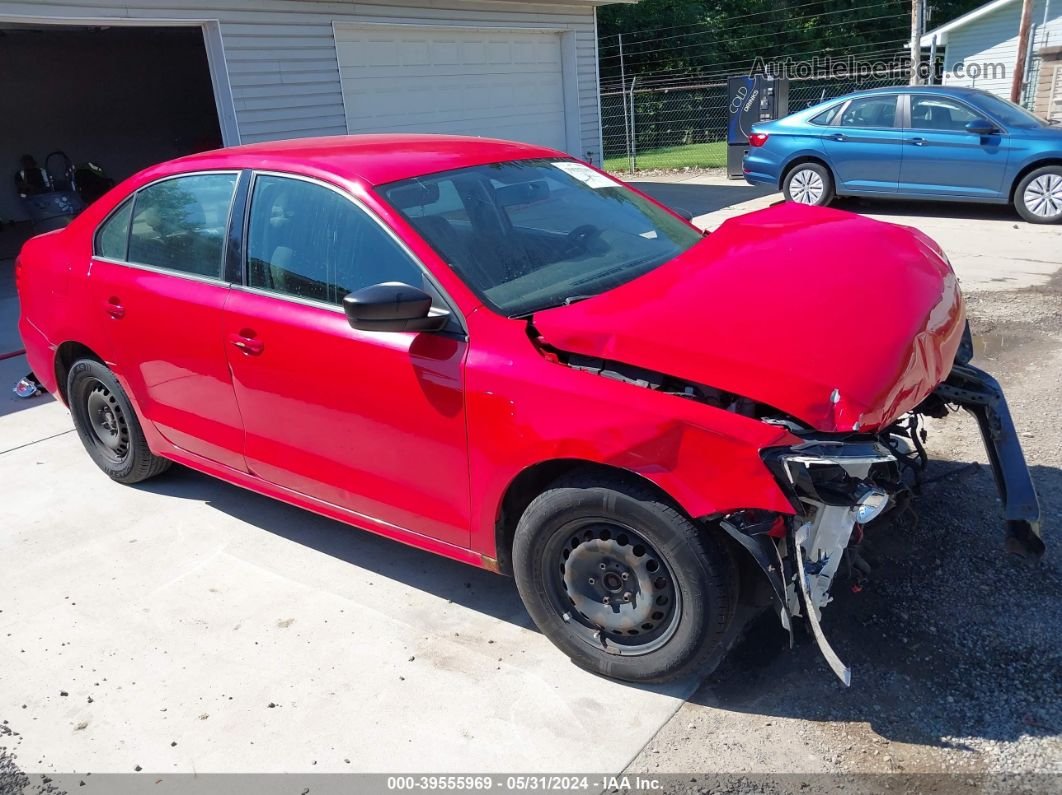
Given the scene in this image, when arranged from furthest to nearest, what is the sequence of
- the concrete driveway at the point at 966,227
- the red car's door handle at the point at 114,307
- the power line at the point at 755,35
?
the power line at the point at 755,35
the concrete driveway at the point at 966,227
the red car's door handle at the point at 114,307

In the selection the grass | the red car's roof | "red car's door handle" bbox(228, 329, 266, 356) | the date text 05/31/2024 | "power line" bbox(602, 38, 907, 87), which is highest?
"power line" bbox(602, 38, 907, 87)

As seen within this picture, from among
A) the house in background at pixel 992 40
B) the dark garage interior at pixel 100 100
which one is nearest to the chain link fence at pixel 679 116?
the house in background at pixel 992 40

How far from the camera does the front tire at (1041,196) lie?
31.9 feet

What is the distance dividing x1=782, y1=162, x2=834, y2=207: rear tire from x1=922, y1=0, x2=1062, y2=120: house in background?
48.7 feet

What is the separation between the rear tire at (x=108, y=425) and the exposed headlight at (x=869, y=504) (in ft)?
11.3

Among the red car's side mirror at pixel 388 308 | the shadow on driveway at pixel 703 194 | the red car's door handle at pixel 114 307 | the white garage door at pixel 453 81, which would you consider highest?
the white garage door at pixel 453 81

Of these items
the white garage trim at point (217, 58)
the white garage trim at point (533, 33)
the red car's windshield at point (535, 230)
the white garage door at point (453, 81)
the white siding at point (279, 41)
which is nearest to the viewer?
the red car's windshield at point (535, 230)

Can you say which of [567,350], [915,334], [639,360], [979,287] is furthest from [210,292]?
[979,287]

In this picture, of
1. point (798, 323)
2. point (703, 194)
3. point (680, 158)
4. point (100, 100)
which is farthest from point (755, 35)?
point (798, 323)

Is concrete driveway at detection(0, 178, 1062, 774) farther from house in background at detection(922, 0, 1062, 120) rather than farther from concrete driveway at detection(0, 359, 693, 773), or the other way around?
house in background at detection(922, 0, 1062, 120)

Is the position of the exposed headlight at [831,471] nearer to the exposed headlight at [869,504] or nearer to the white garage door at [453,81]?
the exposed headlight at [869,504]

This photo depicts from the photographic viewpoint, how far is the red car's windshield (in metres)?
3.16

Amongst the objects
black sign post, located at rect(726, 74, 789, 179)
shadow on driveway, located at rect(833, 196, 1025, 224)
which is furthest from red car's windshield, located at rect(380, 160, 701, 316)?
black sign post, located at rect(726, 74, 789, 179)

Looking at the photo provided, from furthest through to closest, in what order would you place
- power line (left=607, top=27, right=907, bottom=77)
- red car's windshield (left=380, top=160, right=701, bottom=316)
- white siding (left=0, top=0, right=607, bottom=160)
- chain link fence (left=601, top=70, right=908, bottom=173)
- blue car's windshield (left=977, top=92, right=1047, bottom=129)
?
1. power line (left=607, top=27, right=907, bottom=77)
2. chain link fence (left=601, top=70, right=908, bottom=173)
3. blue car's windshield (left=977, top=92, right=1047, bottom=129)
4. white siding (left=0, top=0, right=607, bottom=160)
5. red car's windshield (left=380, top=160, right=701, bottom=316)
